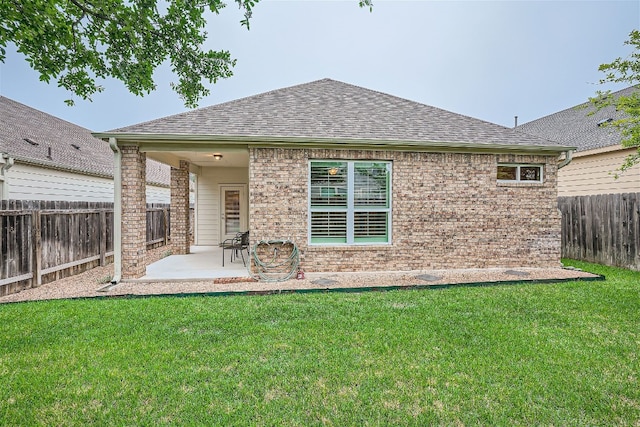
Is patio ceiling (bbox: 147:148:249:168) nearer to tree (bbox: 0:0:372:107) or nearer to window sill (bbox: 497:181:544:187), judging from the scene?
tree (bbox: 0:0:372:107)

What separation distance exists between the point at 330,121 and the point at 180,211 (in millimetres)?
5698

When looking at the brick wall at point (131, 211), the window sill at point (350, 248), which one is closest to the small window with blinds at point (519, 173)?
the window sill at point (350, 248)

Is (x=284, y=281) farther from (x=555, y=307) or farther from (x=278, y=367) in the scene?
(x=555, y=307)

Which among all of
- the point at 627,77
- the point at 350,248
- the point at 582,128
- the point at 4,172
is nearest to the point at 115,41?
the point at 350,248

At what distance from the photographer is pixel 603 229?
29.3 feet

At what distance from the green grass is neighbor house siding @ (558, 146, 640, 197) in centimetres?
776

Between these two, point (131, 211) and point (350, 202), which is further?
point (350, 202)

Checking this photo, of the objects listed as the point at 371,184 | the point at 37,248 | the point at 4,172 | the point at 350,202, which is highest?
the point at 4,172

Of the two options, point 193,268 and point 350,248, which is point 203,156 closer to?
point 193,268

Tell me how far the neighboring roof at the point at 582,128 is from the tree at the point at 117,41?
10.8 meters

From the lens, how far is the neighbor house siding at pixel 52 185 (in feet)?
31.2

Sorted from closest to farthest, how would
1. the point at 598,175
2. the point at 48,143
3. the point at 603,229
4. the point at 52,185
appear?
the point at 603,229 → the point at 52,185 → the point at 598,175 → the point at 48,143

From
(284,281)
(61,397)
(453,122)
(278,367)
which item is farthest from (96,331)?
(453,122)

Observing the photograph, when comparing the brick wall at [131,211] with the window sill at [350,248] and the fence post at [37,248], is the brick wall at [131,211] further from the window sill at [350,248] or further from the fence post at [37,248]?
the window sill at [350,248]
